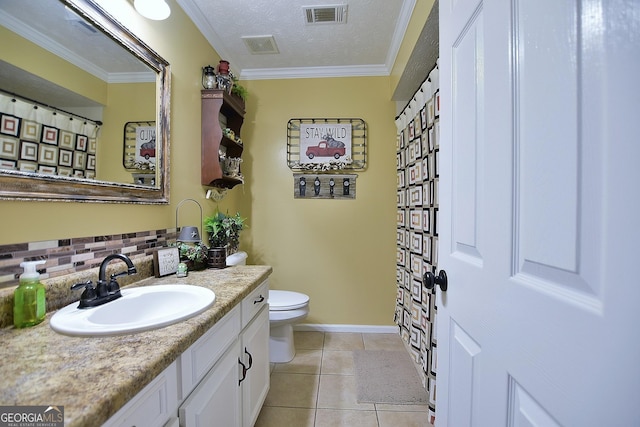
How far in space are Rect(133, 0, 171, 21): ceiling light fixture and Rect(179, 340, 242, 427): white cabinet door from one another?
64.1 inches

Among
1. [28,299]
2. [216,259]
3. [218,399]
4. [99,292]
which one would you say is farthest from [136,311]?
[216,259]

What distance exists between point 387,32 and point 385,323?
254 centimetres

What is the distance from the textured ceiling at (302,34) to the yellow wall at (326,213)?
0.38ft

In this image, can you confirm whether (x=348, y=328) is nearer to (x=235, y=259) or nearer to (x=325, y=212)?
(x=325, y=212)

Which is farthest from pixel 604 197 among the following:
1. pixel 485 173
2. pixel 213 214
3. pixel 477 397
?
pixel 213 214

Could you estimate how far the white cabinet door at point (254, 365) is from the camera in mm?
1190

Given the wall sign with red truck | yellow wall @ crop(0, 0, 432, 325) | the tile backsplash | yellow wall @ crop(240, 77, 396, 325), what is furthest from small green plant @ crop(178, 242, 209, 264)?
the wall sign with red truck

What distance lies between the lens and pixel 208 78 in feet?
6.23

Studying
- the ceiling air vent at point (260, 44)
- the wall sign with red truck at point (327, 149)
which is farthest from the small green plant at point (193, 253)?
the ceiling air vent at point (260, 44)

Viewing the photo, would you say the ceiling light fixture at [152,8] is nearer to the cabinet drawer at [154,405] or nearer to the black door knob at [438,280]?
the cabinet drawer at [154,405]

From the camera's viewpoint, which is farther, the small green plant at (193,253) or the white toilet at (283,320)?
the white toilet at (283,320)

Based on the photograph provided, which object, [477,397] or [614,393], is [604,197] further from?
[477,397]

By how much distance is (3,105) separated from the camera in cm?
77

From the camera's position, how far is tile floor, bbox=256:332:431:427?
58.4 inches
